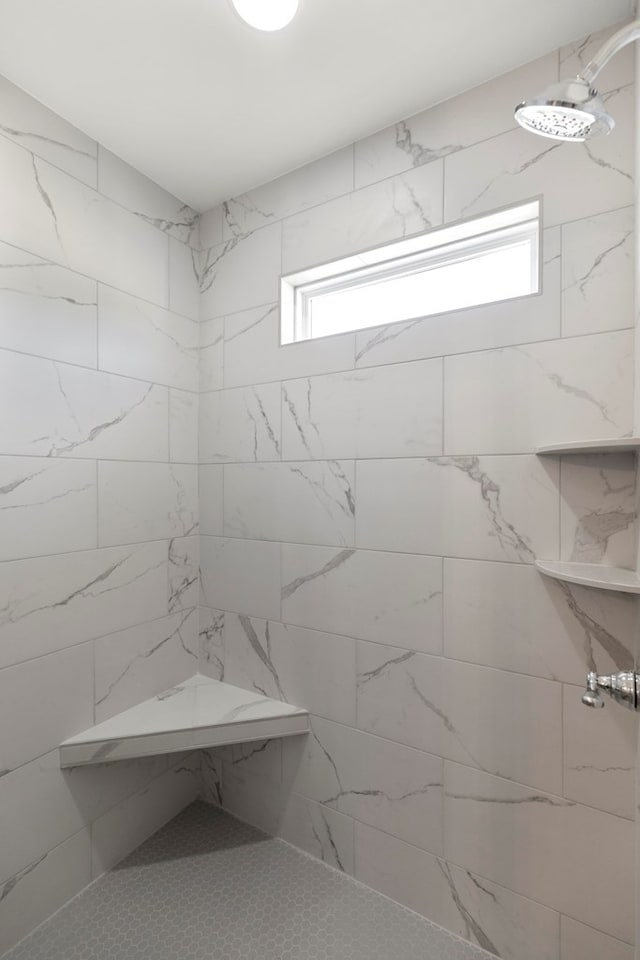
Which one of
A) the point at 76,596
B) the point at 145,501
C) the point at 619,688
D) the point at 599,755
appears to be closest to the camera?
the point at 619,688

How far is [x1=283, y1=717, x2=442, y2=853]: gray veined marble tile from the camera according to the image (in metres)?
1.39

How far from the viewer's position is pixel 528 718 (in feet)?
4.08

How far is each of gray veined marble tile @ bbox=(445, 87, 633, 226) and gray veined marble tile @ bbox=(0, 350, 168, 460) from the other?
114 cm

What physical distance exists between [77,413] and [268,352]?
0.65 meters

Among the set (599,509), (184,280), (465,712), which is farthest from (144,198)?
(465,712)

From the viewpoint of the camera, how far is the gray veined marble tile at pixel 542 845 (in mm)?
1140

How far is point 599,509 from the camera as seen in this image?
116cm

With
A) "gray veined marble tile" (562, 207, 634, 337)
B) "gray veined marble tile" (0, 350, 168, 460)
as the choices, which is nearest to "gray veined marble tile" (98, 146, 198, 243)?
"gray veined marble tile" (0, 350, 168, 460)

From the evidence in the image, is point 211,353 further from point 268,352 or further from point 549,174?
point 549,174

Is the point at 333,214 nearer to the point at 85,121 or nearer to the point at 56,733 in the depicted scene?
the point at 85,121

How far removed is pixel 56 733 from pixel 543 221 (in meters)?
1.95

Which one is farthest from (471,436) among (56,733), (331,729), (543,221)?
(56,733)

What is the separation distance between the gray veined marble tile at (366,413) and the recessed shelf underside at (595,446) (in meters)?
0.31

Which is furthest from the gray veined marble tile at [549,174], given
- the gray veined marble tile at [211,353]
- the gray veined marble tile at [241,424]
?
the gray veined marble tile at [211,353]
